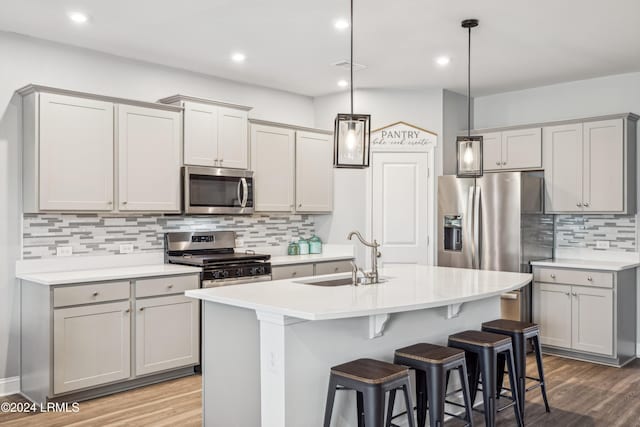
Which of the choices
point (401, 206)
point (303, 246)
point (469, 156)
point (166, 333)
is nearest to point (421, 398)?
point (469, 156)

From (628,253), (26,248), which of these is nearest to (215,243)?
(26,248)

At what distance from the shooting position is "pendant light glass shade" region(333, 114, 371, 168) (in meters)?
3.10

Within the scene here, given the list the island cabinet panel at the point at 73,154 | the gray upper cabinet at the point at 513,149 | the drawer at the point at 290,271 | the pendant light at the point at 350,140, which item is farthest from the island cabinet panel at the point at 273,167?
the pendant light at the point at 350,140

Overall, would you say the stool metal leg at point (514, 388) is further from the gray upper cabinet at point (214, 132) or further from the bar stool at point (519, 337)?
the gray upper cabinet at point (214, 132)

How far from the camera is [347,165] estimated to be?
314cm

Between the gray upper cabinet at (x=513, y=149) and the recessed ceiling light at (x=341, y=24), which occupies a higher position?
the recessed ceiling light at (x=341, y=24)

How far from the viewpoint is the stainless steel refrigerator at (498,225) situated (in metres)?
5.23

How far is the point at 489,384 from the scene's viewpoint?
10.3ft

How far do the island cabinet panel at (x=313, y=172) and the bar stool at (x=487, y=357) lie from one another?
2.88 meters

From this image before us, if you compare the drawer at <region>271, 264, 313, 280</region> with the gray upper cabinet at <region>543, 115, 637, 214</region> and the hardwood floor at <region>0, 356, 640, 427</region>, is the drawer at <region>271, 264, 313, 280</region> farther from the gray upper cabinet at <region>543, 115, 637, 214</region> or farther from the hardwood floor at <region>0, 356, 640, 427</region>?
the gray upper cabinet at <region>543, 115, 637, 214</region>

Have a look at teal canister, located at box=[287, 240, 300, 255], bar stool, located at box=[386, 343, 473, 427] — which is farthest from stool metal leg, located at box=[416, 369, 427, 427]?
teal canister, located at box=[287, 240, 300, 255]

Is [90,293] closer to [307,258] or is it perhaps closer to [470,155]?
[307,258]

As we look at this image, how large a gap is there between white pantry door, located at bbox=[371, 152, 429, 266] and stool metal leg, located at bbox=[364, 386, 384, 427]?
355 cm

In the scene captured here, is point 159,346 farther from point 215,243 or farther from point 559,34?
point 559,34
